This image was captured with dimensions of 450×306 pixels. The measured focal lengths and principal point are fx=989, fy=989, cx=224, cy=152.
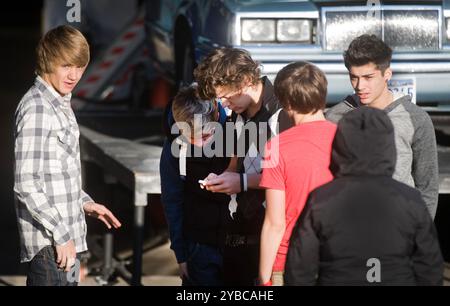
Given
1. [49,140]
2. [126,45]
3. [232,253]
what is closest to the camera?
[49,140]

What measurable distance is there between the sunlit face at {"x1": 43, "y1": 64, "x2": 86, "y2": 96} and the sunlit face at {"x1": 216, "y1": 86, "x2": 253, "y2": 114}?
1.88ft

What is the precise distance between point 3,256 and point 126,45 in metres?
4.07

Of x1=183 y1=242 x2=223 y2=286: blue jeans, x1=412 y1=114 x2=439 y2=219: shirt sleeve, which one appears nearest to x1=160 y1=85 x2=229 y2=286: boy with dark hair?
x1=183 y1=242 x2=223 y2=286: blue jeans

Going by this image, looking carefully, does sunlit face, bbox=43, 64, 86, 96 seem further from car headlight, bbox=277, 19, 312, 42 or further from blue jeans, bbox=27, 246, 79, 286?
car headlight, bbox=277, 19, 312, 42

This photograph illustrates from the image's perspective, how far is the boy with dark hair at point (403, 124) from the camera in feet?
14.2

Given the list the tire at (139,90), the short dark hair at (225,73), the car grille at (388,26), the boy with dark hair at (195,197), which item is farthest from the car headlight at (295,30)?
the tire at (139,90)

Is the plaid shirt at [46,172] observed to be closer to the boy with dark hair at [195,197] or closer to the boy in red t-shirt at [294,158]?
the boy with dark hair at [195,197]

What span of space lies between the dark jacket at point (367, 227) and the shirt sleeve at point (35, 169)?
933mm

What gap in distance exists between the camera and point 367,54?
4.31 m

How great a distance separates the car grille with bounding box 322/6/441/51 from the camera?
6.01 m

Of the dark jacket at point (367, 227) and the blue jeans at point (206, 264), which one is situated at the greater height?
the dark jacket at point (367, 227)

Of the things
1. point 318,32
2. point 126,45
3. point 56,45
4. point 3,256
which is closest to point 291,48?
point 318,32
